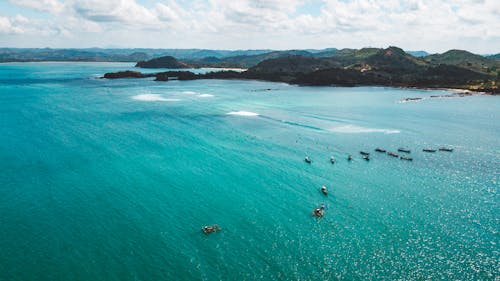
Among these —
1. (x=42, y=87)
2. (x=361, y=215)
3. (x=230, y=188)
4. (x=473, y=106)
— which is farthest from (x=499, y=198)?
(x=42, y=87)

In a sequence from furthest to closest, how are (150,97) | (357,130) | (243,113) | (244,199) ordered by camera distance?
(150,97) → (243,113) → (357,130) → (244,199)

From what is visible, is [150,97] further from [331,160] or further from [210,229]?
[210,229]

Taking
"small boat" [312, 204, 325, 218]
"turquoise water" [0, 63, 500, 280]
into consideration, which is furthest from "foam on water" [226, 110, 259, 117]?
"small boat" [312, 204, 325, 218]

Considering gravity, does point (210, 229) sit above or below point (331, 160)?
below

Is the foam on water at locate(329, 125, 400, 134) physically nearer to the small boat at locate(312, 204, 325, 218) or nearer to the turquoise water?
the turquoise water

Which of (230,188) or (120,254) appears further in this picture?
(230,188)

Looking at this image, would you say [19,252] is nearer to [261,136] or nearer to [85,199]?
[85,199]

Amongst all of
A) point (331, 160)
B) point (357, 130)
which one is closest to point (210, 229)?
point (331, 160)

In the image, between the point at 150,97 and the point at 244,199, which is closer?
the point at 244,199
